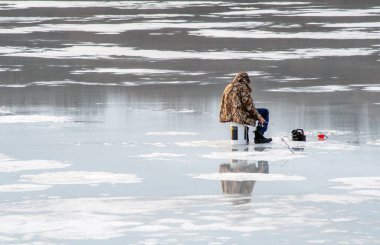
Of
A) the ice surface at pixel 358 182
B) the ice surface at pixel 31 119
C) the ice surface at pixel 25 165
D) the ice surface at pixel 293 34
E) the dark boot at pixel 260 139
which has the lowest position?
the ice surface at pixel 358 182

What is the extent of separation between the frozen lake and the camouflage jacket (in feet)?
1.32

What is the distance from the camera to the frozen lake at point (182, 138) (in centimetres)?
1138

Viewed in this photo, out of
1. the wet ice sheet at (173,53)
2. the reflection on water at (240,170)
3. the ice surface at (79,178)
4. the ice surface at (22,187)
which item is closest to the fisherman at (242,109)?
the reflection on water at (240,170)

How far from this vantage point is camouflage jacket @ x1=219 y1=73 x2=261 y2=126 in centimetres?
1772

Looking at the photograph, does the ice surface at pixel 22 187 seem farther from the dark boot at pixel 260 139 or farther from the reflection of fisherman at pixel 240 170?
the dark boot at pixel 260 139

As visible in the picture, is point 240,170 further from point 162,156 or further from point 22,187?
point 22,187

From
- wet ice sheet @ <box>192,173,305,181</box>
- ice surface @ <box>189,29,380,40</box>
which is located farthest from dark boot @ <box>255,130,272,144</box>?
ice surface @ <box>189,29,380,40</box>

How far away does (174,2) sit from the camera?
60.2m

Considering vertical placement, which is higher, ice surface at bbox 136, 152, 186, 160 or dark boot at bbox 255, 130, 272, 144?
dark boot at bbox 255, 130, 272, 144

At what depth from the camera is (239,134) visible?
17.7 m

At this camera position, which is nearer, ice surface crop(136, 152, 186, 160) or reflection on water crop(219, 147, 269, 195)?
reflection on water crop(219, 147, 269, 195)

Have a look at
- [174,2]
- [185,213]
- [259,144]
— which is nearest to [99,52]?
[259,144]

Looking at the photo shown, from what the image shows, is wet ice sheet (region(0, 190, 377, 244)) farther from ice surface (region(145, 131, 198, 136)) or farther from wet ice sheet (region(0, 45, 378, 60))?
wet ice sheet (region(0, 45, 378, 60))

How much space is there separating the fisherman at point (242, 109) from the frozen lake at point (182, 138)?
324mm
